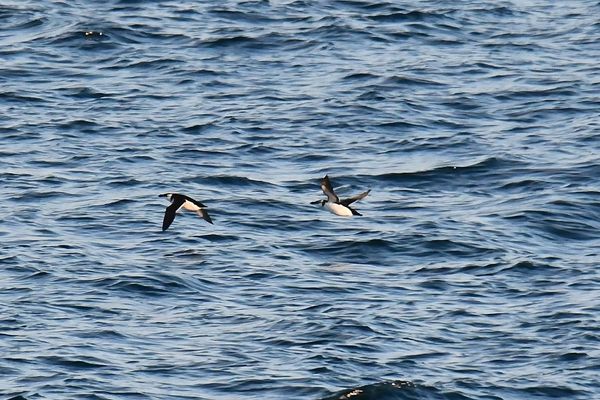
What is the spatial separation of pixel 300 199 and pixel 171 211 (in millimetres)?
3463

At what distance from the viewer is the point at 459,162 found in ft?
81.9

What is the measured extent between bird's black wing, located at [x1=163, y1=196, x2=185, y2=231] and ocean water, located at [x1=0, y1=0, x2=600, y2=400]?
627mm

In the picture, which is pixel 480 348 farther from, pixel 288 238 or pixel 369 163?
pixel 369 163

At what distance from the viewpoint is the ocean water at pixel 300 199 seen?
669 inches

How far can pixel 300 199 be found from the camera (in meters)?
23.2

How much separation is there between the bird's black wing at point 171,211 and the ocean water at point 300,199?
63 centimetres

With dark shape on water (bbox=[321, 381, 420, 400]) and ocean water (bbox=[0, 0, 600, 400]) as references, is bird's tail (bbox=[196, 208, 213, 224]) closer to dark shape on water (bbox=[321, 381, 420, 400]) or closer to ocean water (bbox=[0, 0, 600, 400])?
ocean water (bbox=[0, 0, 600, 400])

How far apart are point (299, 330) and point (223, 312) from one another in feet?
3.57

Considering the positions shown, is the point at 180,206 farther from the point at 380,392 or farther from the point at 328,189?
the point at 380,392

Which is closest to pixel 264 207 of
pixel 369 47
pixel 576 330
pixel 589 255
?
pixel 589 255

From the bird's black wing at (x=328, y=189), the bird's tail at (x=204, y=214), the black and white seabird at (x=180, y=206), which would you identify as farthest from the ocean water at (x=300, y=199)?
the bird's black wing at (x=328, y=189)

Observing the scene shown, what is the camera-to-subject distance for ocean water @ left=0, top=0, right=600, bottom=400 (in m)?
17.0

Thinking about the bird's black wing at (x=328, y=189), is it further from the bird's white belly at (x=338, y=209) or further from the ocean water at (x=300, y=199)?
the ocean water at (x=300, y=199)

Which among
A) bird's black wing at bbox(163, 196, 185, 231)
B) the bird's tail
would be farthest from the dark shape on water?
the bird's tail
